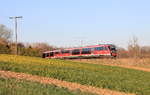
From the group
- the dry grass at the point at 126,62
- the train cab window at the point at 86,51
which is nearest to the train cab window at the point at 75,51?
the train cab window at the point at 86,51

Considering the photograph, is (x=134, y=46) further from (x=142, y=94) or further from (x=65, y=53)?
(x=142, y=94)

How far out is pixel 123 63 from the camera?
5081 cm

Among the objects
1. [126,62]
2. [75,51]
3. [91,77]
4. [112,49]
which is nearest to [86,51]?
[75,51]

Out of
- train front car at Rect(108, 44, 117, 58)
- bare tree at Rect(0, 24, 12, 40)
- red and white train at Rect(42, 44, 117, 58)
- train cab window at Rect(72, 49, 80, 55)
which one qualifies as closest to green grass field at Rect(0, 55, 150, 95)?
train front car at Rect(108, 44, 117, 58)

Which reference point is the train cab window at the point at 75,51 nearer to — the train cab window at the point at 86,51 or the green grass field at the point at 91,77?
the train cab window at the point at 86,51

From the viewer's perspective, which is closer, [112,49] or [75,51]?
[112,49]

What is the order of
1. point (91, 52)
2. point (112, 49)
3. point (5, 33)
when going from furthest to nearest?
point (5, 33)
point (91, 52)
point (112, 49)

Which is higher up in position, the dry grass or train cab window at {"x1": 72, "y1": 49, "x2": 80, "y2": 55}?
train cab window at {"x1": 72, "y1": 49, "x2": 80, "y2": 55}

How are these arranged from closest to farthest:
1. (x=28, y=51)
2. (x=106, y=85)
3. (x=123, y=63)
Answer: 1. (x=106, y=85)
2. (x=123, y=63)
3. (x=28, y=51)

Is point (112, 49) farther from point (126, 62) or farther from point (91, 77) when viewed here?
point (91, 77)

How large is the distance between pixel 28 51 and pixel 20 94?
6971cm

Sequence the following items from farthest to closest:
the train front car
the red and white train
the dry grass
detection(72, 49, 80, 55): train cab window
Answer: detection(72, 49, 80, 55): train cab window < the dry grass < the red and white train < the train front car

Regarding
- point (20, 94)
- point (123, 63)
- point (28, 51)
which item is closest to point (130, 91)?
point (20, 94)

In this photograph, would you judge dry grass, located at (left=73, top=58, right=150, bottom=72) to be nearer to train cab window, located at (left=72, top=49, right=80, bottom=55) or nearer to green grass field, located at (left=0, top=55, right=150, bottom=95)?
train cab window, located at (left=72, top=49, right=80, bottom=55)
